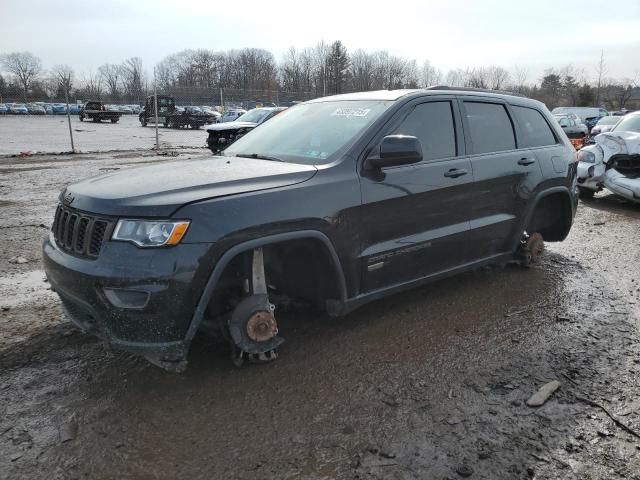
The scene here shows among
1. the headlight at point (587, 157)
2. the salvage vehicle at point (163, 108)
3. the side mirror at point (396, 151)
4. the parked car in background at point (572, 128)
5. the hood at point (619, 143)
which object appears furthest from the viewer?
the salvage vehicle at point (163, 108)

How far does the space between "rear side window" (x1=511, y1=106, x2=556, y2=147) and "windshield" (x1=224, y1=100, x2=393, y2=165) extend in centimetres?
173

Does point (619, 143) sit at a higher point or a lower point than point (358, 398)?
higher

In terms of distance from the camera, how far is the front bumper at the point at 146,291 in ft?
8.43

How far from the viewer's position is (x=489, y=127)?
4.40 metres

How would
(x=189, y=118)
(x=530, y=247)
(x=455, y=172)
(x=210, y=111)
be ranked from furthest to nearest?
1. (x=210, y=111)
2. (x=189, y=118)
3. (x=530, y=247)
4. (x=455, y=172)

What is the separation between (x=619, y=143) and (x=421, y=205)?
673cm

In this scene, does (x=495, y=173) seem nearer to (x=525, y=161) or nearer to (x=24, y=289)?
(x=525, y=161)

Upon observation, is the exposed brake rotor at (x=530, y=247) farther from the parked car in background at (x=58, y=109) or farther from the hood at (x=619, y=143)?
the parked car in background at (x=58, y=109)

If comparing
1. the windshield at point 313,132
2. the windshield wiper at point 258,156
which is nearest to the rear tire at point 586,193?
the windshield at point 313,132

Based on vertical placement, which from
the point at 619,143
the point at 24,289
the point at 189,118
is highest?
the point at 189,118

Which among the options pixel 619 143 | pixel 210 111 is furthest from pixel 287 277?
pixel 210 111

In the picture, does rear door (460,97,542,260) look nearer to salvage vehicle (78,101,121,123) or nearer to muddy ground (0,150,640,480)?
muddy ground (0,150,640,480)

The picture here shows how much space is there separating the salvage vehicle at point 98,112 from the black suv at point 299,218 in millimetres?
42428

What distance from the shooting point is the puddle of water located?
421 centimetres
